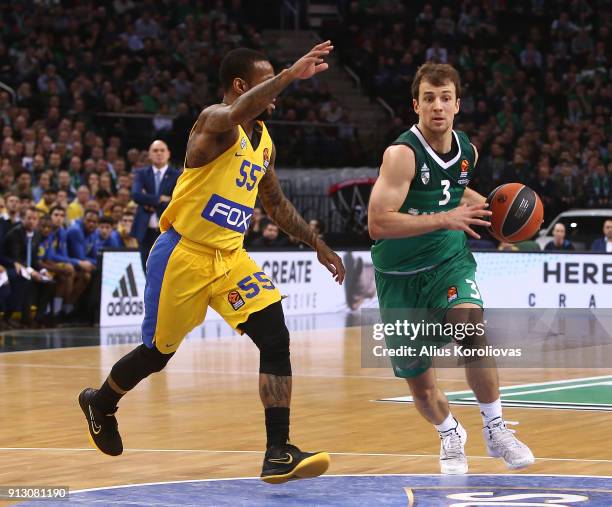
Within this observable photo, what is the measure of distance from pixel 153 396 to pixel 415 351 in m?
4.10

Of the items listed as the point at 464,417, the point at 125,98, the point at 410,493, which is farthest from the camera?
the point at 125,98

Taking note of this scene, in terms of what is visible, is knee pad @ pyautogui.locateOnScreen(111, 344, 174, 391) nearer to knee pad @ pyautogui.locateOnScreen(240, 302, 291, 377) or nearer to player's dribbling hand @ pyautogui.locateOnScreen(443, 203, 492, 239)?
knee pad @ pyautogui.locateOnScreen(240, 302, 291, 377)

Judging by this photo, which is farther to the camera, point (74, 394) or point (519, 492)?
point (74, 394)

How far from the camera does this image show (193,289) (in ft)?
21.8

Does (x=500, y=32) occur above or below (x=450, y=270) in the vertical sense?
above

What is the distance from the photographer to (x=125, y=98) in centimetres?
2495

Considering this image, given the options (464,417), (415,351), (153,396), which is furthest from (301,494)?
(153,396)

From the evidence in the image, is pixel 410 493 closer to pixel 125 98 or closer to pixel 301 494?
pixel 301 494

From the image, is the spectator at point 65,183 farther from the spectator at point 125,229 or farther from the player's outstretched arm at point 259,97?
the player's outstretched arm at point 259,97

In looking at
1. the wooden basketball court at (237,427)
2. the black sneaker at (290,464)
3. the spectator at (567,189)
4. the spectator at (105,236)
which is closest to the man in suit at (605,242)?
the spectator at (567,189)

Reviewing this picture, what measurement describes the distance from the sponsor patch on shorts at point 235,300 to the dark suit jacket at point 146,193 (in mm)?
7748

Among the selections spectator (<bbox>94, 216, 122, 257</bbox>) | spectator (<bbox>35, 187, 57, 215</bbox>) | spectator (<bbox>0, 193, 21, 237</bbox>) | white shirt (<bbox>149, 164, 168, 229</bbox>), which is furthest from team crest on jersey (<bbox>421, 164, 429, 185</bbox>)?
spectator (<bbox>35, 187, 57, 215</bbox>)

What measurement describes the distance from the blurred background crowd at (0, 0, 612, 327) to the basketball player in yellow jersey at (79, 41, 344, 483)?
1002 cm

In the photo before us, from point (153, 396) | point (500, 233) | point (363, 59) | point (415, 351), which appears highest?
point (363, 59)
